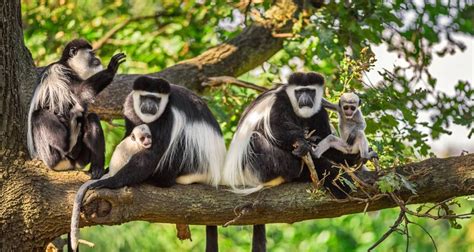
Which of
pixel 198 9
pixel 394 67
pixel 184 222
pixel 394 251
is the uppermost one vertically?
pixel 198 9

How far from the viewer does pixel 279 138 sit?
4316 mm

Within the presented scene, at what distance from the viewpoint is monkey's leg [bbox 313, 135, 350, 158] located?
13.8 ft

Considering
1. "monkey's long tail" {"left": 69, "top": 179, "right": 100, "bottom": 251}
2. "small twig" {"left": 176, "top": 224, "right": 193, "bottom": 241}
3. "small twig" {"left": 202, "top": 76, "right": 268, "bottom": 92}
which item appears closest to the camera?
"monkey's long tail" {"left": 69, "top": 179, "right": 100, "bottom": 251}

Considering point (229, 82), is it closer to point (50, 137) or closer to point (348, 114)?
point (50, 137)

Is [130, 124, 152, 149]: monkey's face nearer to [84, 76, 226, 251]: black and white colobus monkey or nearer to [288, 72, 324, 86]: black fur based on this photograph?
[84, 76, 226, 251]: black and white colobus monkey

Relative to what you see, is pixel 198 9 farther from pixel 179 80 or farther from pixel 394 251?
pixel 394 251

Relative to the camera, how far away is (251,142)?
14.6 ft

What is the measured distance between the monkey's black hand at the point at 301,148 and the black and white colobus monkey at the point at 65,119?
1.00m

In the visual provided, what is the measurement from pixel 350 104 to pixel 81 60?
1537mm

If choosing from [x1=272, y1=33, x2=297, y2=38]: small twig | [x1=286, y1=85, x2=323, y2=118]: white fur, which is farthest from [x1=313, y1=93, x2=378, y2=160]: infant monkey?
[x1=272, y1=33, x2=297, y2=38]: small twig

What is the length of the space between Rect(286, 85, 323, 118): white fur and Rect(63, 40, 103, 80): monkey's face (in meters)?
1.12

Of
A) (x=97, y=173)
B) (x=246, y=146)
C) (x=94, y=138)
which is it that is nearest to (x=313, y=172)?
(x=246, y=146)

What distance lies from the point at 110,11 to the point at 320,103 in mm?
Answer: 3716

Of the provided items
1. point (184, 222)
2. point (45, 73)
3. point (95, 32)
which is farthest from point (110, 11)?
point (184, 222)
